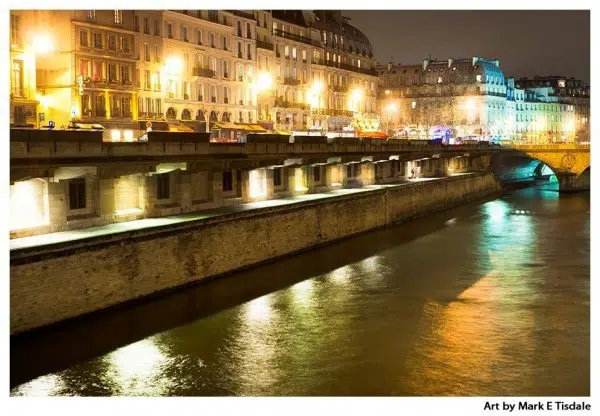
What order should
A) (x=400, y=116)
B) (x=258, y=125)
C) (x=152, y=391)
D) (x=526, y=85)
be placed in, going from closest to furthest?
(x=152, y=391), (x=258, y=125), (x=400, y=116), (x=526, y=85)

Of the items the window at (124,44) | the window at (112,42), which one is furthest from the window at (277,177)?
the window at (124,44)

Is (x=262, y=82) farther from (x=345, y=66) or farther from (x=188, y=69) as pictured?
(x=345, y=66)

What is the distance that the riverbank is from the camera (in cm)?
2133

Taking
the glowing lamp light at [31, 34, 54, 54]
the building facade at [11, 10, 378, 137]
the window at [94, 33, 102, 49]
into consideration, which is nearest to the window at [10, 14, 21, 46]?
the building facade at [11, 10, 378, 137]

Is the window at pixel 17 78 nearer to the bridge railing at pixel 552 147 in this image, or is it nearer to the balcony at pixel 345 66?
the balcony at pixel 345 66

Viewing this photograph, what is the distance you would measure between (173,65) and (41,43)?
1389 centimetres

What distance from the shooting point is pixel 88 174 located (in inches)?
1045

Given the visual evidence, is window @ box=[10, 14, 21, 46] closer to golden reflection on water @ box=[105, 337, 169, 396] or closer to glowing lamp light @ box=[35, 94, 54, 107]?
glowing lamp light @ box=[35, 94, 54, 107]

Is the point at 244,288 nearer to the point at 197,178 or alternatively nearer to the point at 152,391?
the point at 197,178

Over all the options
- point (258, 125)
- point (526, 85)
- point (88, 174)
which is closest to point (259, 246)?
→ point (88, 174)

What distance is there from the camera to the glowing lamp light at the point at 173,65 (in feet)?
173

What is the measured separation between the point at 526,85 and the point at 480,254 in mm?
125203

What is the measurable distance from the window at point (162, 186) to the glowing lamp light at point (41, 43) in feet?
40.4

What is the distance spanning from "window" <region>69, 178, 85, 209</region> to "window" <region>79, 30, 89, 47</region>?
20.3 m
